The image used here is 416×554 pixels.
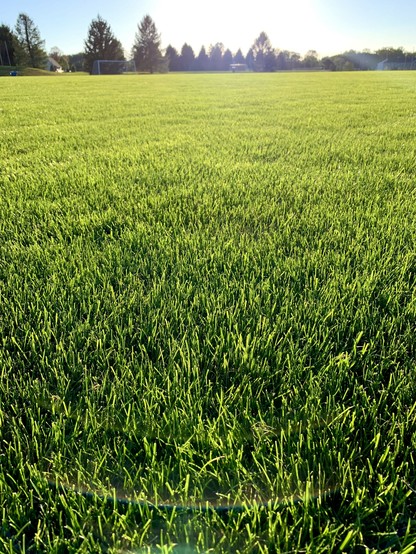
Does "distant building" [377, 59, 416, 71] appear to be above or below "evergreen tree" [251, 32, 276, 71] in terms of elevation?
below

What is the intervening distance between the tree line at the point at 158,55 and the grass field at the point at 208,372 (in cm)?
6709

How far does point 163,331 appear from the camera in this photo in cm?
142

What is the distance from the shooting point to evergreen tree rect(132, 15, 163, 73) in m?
69.3

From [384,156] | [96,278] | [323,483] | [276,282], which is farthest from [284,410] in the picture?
[384,156]

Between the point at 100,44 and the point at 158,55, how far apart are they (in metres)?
10.5

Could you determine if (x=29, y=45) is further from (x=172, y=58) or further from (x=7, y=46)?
(x=172, y=58)

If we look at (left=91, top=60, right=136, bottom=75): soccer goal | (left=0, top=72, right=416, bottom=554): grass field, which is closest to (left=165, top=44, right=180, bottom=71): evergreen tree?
(left=91, top=60, right=136, bottom=75): soccer goal

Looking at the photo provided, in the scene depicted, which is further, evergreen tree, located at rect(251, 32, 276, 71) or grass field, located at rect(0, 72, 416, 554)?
evergreen tree, located at rect(251, 32, 276, 71)

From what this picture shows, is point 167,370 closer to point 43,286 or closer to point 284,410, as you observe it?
point 284,410

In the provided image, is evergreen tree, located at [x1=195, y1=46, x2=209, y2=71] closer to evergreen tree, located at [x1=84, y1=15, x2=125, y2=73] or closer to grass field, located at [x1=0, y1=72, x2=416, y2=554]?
evergreen tree, located at [x1=84, y1=15, x2=125, y2=73]

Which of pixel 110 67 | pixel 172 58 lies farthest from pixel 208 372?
pixel 172 58

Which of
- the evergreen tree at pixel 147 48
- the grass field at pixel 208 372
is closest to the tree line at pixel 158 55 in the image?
the evergreen tree at pixel 147 48

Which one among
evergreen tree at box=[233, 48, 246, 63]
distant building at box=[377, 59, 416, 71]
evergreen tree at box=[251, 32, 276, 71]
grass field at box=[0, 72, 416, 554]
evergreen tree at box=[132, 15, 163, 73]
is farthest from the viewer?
evergreen tree at box=[233, 48, 246, 63]

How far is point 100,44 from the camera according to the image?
6384 centimetres
